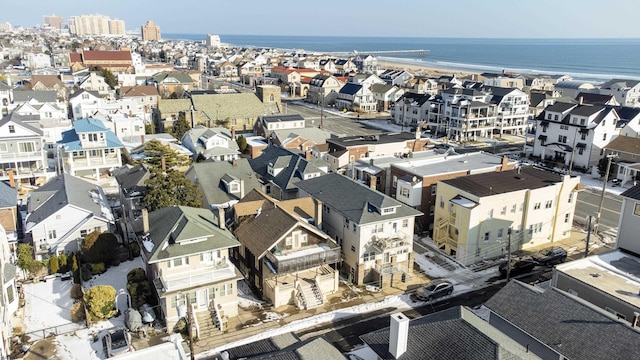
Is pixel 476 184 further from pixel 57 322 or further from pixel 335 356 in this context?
pixel 57 322

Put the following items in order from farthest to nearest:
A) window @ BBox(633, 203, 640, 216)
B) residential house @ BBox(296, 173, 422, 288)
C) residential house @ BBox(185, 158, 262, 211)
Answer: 1. residential house @ BBox(185, 158, 262, 211)
2. residential house @ BBox(296, 173, 422, 288)
3. window @ BBox(633, 203, 640, 216)

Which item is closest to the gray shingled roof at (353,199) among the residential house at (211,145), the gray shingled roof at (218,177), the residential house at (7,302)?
the gray shingled roof at (218,177)

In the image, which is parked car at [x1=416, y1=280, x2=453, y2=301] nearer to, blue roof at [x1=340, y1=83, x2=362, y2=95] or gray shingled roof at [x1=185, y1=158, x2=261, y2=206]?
gray shingled roof at [x1=185, y1=158, x2=261, y2=206]

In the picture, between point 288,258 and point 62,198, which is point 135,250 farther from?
point 288,258

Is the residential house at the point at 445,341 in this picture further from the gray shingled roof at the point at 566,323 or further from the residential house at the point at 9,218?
the residential house at the point at 9,218

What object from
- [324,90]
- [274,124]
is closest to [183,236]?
[274,124]

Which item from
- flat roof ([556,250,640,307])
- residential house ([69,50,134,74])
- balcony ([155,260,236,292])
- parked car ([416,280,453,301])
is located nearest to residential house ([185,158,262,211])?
balcony ([155,260,236,292])
